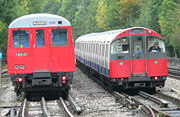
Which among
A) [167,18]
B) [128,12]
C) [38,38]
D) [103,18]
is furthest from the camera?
[103,18]

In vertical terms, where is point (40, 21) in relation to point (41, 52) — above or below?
above

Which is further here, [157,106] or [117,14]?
[117,14]

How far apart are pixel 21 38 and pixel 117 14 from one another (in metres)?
55.3

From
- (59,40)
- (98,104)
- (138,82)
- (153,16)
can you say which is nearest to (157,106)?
(98,104)

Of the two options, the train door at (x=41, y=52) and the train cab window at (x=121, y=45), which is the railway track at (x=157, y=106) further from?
the train door at (x=41, y=52)

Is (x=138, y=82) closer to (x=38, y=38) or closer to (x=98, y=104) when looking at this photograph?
(x=98, y=104)

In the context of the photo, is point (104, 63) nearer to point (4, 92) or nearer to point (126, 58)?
point (126, 58)

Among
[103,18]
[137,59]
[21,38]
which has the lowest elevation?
[137,59]

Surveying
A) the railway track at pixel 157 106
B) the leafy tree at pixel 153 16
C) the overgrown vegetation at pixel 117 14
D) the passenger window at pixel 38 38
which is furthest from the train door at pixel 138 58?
the leafy tree at pixel 153 16

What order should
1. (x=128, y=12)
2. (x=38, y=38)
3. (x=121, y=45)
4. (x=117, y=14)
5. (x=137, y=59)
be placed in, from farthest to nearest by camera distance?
(x=117, y=14) < (x=128, y=12) < (x=121, y=45) < (x=137, y=59) < (x=38, y=38)

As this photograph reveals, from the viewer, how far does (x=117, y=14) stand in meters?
72.0

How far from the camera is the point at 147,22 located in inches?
2212

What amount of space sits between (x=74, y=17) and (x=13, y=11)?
76.3 metres

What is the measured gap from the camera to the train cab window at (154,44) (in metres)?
19.3
